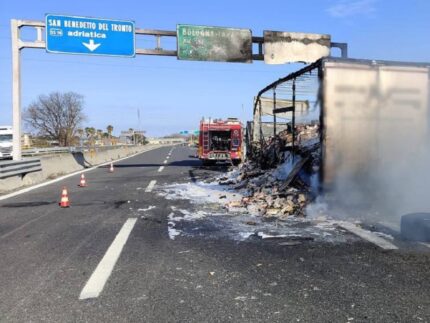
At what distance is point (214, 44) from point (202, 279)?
651 inches

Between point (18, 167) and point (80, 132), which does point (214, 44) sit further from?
point (80, 132)

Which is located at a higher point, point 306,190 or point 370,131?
point 370,131

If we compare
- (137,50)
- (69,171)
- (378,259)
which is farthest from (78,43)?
(378,259)

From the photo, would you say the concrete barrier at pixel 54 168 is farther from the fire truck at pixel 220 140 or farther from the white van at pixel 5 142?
the white van at pixel 5 142

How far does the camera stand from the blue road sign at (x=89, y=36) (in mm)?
19391

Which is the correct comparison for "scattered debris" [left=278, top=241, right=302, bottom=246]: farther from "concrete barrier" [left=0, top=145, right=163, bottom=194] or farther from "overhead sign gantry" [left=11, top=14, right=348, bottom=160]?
"overhead sign gantry" [left=11, top=14, right=348, bottom=160]

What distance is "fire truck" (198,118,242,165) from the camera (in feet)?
89.0

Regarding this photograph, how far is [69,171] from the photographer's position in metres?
23.7

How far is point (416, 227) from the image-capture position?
7.09m

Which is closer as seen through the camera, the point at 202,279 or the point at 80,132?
the point at 202,279

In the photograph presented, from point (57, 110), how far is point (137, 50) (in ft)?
275

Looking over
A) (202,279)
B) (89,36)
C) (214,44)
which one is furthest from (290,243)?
(89,36)

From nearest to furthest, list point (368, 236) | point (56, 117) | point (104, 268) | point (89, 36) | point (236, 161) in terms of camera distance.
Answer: point (104, 268) → point (368, 236) → point (89, 36) → point (236, 161) → point (56, 117)

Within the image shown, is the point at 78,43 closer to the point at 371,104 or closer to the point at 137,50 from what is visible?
the point at 137,50
